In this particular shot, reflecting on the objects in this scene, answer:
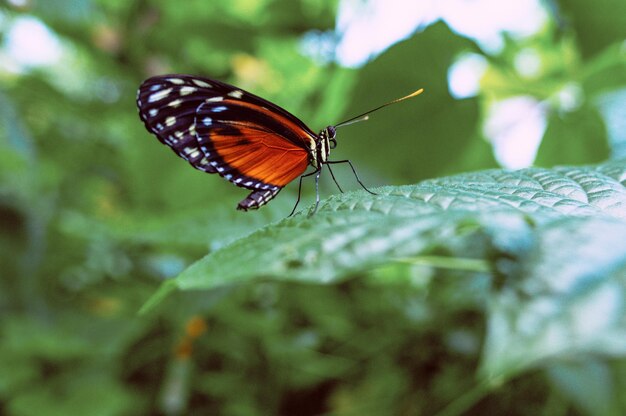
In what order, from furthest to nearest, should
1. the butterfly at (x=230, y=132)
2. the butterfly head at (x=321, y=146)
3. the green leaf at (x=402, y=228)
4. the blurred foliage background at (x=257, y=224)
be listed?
the blurred foliage background at (x=257, y=224) < the butterfly head at (x=321, y=146) < the butterfly at (x=230, y=132) < the green leaf at (x=402, y=228)

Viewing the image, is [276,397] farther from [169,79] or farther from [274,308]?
[169,79]

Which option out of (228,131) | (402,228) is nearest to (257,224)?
(228,131)

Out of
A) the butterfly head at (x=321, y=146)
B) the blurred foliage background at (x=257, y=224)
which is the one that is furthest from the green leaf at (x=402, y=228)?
the butterfly head at (x=321, y=146)

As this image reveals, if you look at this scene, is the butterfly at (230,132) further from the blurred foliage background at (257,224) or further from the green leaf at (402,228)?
the green leaf at (402,228)

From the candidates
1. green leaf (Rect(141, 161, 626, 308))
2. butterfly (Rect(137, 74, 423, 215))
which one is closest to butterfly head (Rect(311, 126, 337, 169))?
butterfly (Rect(137, 74, 423, 215))

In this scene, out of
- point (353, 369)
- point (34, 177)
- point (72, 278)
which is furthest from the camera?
point (72, 278)

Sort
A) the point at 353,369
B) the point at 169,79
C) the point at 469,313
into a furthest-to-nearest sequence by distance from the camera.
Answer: the point at 353,369 < the point at 469,313 < the point at 169,79

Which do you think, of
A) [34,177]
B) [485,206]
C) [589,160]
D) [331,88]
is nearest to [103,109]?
[34,177]
